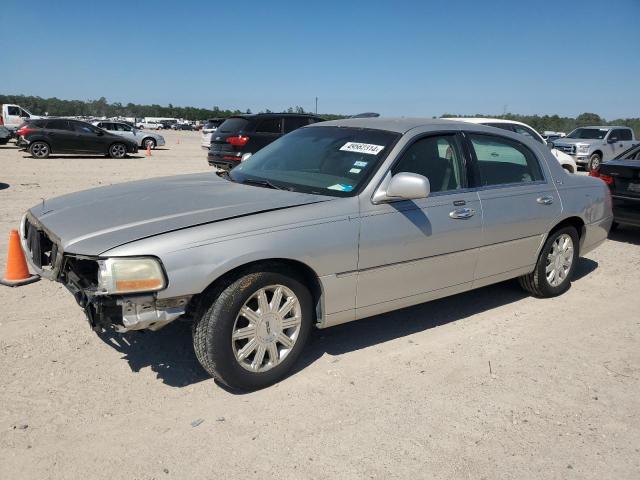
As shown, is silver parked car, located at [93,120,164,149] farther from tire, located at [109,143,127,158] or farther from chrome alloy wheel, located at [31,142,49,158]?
chrome alloy wheel, located at [31,142,49,158]

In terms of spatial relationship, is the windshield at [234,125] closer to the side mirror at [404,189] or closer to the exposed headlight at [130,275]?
the side mirror at [404,189]

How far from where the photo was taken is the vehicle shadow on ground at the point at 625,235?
28.1 ft

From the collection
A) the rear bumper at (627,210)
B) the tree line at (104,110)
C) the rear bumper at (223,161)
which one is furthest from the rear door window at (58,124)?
the tree line at (104,110)

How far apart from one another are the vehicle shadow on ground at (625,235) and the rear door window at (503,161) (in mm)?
4354

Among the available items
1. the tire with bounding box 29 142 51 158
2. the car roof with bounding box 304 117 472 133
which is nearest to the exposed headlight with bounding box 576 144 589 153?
the car roof with bounding box 304 117 472 133

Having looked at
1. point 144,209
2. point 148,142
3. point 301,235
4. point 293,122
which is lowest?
point 148,142

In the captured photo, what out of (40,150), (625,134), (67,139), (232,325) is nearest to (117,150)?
(67,139)

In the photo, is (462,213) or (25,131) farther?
(25,131)

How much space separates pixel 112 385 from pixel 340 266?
166cm

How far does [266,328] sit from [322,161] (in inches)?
57.7

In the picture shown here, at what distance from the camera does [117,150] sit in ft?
68.2

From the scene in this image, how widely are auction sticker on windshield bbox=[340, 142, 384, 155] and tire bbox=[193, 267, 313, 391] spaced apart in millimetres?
1189

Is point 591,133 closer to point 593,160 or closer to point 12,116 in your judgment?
point 593,160

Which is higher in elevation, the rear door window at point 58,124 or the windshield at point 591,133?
the windshield at point 591,133
